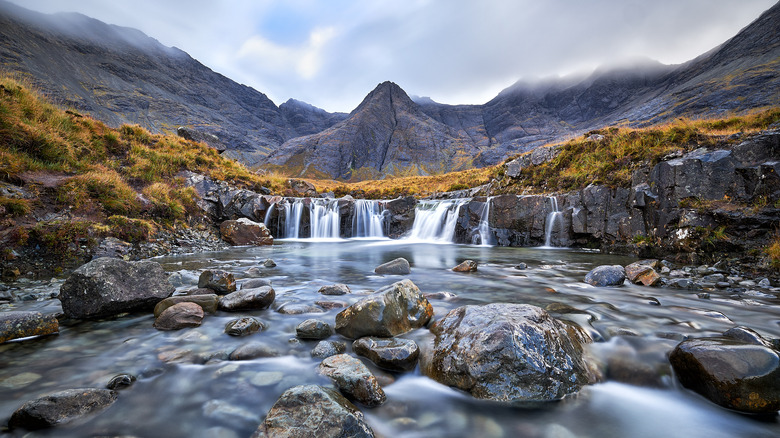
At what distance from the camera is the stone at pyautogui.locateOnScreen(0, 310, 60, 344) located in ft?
11.6

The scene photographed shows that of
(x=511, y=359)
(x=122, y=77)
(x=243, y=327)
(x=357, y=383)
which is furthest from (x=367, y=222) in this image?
(x=122, y=77)

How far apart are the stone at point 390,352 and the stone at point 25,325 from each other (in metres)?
4.08

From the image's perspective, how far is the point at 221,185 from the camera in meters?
17.5

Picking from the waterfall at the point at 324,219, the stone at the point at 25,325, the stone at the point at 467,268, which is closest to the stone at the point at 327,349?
the stone at the point at 25,325

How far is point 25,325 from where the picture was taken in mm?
3711

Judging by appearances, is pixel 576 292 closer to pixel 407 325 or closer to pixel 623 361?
pixel 623 361

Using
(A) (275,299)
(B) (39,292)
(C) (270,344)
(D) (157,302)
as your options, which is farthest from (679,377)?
(B) (39,292)

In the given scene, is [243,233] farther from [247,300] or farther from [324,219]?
[247,300]

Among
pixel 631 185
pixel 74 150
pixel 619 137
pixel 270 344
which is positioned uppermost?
pixel 619 137

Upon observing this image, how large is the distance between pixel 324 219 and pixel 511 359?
19.9 meters

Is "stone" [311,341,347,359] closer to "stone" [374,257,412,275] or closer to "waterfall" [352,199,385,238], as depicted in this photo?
"stone" [374,257,412,275]

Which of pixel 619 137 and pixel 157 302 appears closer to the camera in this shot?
→ pixel 157 302

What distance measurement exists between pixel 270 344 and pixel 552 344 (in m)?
3.32

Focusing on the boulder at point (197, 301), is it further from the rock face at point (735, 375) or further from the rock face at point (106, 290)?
the rock face at point (735, 375)
